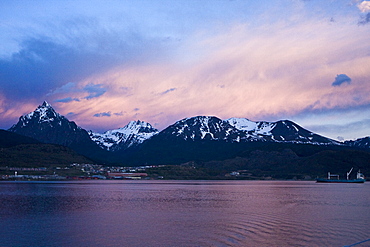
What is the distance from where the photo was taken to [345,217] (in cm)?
6153

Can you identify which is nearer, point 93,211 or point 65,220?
point 65,220

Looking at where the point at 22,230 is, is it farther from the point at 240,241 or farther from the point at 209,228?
the point at 240,241

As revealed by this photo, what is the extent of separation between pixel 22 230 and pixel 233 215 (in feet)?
104

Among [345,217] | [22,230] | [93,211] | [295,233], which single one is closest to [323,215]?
[345,217]

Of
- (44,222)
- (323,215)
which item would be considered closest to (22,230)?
(44,222)

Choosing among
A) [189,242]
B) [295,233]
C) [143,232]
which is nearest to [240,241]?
[189,242]

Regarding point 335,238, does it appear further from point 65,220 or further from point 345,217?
point 65,220

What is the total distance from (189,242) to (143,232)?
8309mm

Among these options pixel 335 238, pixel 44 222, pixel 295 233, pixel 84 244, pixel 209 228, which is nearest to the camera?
pixel 84 244

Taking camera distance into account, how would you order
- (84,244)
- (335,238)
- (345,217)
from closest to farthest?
1. (84,244)
2. (335,238)
3. (345,217)

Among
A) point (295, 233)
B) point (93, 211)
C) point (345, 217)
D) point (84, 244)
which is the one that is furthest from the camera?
point (93, 211)

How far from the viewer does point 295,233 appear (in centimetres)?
4631

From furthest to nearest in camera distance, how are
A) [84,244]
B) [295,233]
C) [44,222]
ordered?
[44,222], [295,233], [84,244]

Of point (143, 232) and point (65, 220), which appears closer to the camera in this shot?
point (143, 232)
